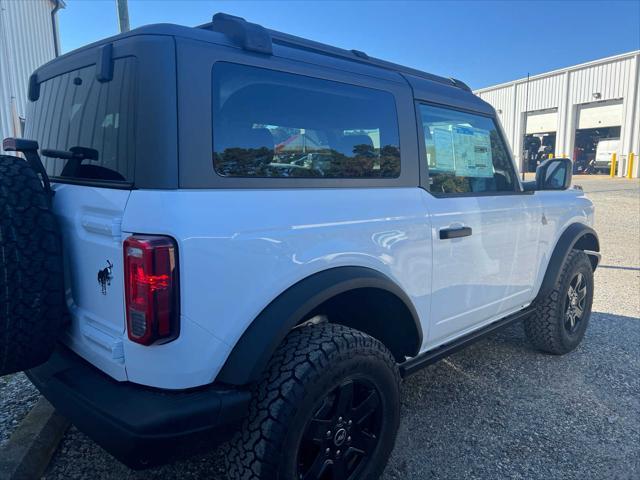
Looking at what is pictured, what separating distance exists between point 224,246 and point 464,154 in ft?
6.27

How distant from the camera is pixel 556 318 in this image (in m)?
3.74

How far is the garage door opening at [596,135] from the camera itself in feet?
91.2

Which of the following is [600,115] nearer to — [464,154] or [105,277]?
[464,154]

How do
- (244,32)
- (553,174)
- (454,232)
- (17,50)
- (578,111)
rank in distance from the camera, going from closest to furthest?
(244,32) → (454,232) → (553,174) → (17,50) → (578,111)

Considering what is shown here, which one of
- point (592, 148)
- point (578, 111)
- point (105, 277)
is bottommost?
point (105, 277)

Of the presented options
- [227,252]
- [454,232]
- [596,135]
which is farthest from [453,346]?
[596,135]

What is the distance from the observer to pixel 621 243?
8.81 m

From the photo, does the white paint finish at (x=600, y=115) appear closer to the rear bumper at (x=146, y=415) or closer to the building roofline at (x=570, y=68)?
the building roofline at (x=570, y=68)

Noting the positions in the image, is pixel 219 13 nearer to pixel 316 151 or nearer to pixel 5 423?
pixel 316 151

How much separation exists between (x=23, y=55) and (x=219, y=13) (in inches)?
382

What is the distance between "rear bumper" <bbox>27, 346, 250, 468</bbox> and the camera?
160cm

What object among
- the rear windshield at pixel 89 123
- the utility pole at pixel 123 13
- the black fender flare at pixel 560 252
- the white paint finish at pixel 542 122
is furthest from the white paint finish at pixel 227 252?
the white paint finish at pixel 542 122

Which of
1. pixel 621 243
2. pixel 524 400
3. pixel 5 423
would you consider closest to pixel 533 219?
pixel 524 400

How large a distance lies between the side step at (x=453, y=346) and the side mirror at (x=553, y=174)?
3.04ft
